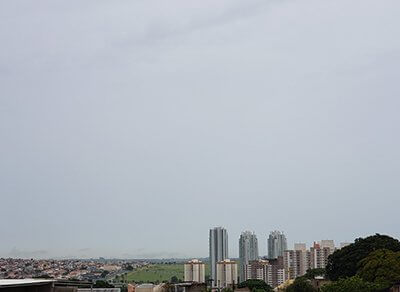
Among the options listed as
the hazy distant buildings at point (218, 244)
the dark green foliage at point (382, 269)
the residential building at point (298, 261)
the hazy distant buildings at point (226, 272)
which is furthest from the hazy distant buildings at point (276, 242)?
the dark green foliage at point (382, 269)

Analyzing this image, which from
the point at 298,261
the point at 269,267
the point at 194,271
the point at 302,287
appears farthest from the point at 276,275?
the point at 302,287

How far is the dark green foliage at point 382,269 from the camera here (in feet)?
135

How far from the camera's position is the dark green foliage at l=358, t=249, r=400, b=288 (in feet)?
135

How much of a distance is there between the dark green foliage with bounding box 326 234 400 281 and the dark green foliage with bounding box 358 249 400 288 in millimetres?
4726

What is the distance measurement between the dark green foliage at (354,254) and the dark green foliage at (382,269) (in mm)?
4726

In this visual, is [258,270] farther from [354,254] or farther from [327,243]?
[354,254]

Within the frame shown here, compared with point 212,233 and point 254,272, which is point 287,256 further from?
point 212,233

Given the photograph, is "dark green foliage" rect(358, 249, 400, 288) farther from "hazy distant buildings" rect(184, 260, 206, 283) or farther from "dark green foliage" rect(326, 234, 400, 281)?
"hazy distant buildings" rect(184, 260, 206, 283)

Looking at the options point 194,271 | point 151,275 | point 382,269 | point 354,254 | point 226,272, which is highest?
point 354,254

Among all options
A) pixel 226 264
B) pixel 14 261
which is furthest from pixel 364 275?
pixel 14 261

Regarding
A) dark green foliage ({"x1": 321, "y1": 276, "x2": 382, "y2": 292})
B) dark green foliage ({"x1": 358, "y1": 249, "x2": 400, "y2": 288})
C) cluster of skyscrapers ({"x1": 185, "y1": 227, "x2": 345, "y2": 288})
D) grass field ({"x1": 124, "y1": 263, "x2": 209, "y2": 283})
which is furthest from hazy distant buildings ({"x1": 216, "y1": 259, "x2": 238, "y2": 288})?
dark green foliage ({"x1": 321, "y1": 276, "x2": 382, "y2": 292})

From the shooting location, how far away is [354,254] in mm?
50438

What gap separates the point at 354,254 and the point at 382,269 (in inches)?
337

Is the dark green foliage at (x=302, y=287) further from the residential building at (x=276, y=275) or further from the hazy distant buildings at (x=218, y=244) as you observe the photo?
the hazy distant buildings at (x=218, y=244)
